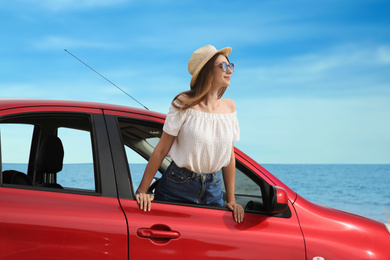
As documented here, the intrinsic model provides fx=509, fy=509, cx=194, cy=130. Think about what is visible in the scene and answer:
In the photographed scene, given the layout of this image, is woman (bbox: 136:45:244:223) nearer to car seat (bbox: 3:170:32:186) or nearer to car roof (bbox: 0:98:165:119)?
car roof (bbox: 0:98:165:119)

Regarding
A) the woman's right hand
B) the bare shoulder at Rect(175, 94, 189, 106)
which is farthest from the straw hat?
the woman's right hand

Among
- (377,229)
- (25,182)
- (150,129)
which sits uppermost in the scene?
(150,129)

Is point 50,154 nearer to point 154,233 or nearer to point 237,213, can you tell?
point 154,233

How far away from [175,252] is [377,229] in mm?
1277

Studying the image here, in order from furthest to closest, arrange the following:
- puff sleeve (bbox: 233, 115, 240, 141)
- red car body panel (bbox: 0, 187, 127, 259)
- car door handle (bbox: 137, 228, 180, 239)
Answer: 1. puff sleeve (bbox: 233, 115, 240, 141)
2. car door handle (bbox: 137, 228, 180, 239)
3. red car body panel (bbox: 0, 187, 127, 259)

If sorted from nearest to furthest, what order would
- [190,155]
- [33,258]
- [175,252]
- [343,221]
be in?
[33,258], [175,252], [190,155], [343,221]

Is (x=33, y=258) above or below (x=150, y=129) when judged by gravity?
below

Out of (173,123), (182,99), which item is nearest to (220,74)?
(182,99)

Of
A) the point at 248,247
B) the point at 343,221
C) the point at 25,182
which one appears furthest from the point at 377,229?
the point at 25,182

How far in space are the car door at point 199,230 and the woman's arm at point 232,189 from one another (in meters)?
0.04

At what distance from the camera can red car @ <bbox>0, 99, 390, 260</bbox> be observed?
8.18 feet

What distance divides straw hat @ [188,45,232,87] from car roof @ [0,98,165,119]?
1.03ft

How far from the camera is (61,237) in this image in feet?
8.16

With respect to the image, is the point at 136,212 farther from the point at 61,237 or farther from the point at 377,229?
the point at 377,229
